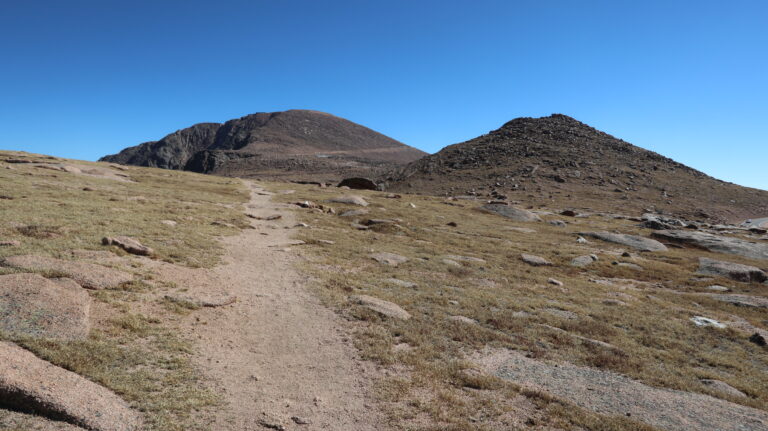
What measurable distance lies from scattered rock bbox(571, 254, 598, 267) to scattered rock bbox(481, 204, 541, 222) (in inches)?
754

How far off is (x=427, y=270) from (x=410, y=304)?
636 centimetres

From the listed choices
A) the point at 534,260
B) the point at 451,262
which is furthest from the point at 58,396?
the point at 534,260

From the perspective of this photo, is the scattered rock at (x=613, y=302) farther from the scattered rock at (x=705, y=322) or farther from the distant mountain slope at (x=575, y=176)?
the distant mountain slope at (x=575, y=176)

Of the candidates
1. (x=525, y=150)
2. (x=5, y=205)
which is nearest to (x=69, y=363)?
(x=5, y=205)

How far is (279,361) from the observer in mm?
9977

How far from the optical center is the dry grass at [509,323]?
29.6ft

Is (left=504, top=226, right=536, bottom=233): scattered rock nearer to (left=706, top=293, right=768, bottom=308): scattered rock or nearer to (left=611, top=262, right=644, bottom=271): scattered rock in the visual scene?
(left=611, top=262, right=644, bottom=271): scattered rock

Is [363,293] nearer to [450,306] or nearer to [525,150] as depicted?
[450,306]

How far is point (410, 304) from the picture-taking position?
15398 mm

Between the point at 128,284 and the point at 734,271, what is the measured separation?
36.7m

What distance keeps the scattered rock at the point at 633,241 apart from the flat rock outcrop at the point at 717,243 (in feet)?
14.6

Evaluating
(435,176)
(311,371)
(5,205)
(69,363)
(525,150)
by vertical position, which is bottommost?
(311,371)

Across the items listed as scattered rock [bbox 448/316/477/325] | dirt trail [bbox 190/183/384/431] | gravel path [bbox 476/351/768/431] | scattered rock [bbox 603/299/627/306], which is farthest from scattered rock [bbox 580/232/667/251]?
dirt trail [bbox 190/183/384/431]

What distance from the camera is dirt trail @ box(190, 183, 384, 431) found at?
7.74 m
